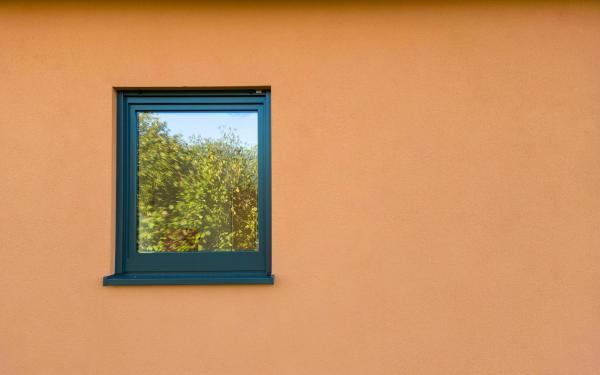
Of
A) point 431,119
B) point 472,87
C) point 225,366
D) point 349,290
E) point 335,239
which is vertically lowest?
point 225,366

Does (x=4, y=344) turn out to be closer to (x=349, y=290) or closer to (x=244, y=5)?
(x=349, y=290)

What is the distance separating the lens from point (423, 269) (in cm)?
257

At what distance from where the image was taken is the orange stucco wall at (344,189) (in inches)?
100

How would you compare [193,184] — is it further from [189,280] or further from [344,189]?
[344,189]

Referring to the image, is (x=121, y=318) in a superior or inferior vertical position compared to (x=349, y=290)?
inferior

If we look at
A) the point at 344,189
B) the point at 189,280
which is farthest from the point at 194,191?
the point at 344,189

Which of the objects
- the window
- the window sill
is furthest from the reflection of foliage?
the window sill

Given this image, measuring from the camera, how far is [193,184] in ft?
8.96

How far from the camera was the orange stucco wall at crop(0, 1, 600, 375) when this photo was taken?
254cm

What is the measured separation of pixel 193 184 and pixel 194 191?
0.05 metres

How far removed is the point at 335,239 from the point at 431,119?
1.00 m

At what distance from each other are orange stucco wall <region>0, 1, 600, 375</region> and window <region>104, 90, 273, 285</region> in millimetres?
128

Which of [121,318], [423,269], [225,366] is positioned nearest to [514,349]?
[423,269]

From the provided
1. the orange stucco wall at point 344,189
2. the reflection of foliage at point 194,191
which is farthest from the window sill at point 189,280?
the reflection of foliage at point 194,191
